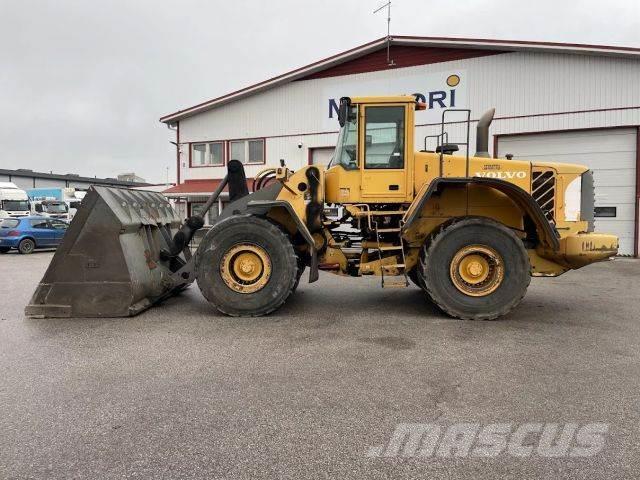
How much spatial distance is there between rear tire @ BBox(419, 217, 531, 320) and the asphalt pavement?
243 mm

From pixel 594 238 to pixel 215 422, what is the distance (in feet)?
18.1

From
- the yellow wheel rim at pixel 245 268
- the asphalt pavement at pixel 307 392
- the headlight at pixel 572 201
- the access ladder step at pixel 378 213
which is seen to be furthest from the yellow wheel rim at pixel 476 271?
the yellow wheel rim at pixel 245 268

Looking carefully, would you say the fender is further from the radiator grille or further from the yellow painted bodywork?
the radiator grille

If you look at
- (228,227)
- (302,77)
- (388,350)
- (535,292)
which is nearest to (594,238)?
(535,292)

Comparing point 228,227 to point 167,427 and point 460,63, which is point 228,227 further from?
point 460,63

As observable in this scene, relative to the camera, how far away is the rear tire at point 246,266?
6.25 m

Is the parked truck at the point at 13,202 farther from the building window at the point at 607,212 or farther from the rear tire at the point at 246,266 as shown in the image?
the building window at the point at 607,212

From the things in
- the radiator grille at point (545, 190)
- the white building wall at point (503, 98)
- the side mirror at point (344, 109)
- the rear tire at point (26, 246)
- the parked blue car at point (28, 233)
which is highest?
the white building wall at point (503, 98)

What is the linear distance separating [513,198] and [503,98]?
11.2 meters

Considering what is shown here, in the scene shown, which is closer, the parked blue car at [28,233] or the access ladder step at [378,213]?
the access ladder step at [378,213]

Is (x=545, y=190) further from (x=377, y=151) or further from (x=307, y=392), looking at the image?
(x=307, y=392)

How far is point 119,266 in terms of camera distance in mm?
6004

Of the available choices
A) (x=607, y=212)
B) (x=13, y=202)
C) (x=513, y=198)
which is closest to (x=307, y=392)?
(x=513, y=198)

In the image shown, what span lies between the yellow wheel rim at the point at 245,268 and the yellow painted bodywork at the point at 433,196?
33.7 inches
